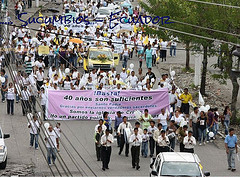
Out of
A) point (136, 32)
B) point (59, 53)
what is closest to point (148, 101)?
point (59, 53)

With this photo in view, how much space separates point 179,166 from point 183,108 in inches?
375

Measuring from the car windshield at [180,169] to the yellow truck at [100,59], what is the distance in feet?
55.5

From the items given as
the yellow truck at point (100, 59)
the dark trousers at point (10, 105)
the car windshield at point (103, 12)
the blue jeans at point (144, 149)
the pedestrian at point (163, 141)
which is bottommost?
the blue jeans at point (144, 149)

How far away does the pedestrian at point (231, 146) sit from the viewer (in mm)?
23344

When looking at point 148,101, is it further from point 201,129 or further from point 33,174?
point 33,174

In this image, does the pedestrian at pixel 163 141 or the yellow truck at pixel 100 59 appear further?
the yellow truck at pixel 100 59

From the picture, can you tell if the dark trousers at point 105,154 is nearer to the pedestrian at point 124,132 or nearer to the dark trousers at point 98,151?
the dark trousers at point 98,151

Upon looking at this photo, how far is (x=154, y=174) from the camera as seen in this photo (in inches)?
771

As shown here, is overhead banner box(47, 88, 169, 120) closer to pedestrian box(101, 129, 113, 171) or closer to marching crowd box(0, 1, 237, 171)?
marching crowd box(0, 1, 237, 171)

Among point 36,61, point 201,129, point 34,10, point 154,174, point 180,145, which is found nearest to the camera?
point 154,174

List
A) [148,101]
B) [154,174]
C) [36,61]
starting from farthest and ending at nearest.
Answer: [36,61] < [148,101] < [154,174]

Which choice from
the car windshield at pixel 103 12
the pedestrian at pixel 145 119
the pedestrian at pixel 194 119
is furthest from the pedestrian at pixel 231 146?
the car windshield at pixel 103 12

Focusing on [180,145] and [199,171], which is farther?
[180,145]

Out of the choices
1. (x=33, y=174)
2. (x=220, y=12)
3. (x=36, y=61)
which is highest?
(x=220, y=12)
